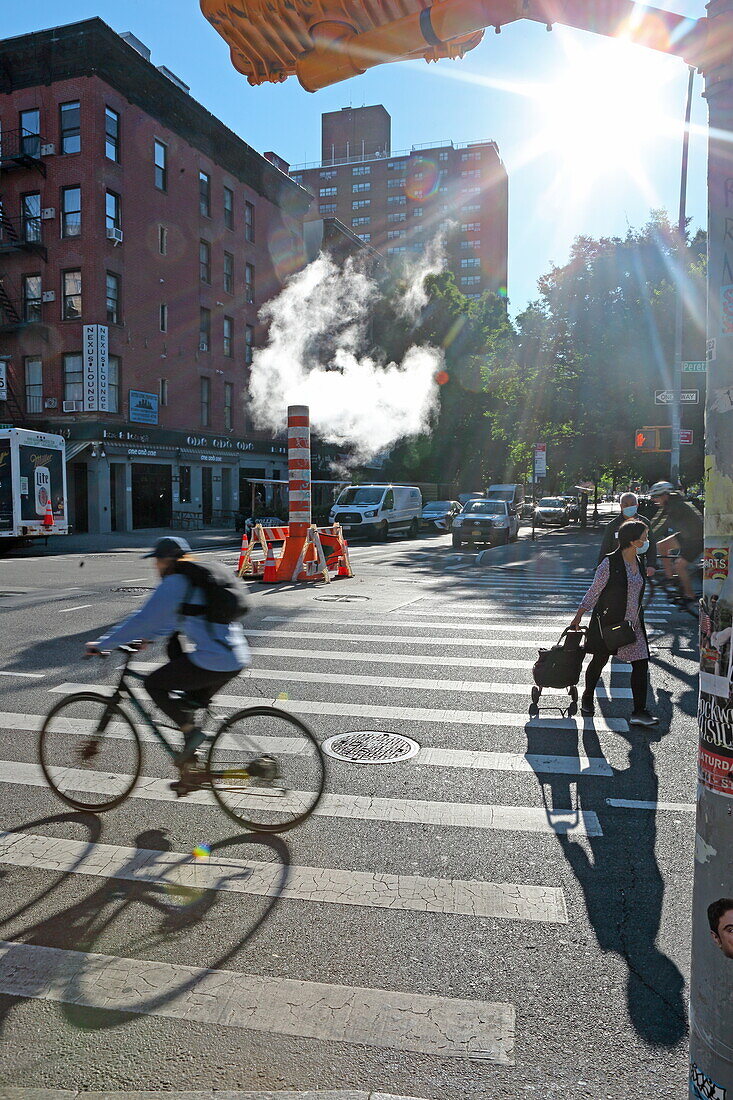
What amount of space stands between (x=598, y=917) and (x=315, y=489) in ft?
159

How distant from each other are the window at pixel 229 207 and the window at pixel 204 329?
→ 5474 mm

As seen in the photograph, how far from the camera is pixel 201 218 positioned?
136 ft

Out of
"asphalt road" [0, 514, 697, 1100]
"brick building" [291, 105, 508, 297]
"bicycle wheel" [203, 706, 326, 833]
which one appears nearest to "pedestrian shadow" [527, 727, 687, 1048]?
"asphalt road" [0, 514, 697, 1100]

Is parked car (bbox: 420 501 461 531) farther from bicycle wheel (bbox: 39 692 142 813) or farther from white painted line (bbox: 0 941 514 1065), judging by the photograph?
white painted line (bbox: 0 941 514 1065)

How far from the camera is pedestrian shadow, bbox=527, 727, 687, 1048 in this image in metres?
3.07

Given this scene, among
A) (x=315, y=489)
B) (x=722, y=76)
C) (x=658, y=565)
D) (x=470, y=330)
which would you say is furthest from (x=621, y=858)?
(x=470, y=330)

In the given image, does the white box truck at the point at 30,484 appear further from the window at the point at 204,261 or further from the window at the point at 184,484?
the window at the point at 204,261

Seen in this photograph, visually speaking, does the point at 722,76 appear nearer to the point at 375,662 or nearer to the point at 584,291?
the point at 375,662

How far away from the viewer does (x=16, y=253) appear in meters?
35.2

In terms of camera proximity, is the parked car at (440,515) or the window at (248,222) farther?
the window at (248,222)

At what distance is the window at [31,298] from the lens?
115ft

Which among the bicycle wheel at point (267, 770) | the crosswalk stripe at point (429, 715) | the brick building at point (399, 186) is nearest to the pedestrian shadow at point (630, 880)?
the crosswalk stripe at point (429, 715)

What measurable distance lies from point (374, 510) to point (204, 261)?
18.2 metres

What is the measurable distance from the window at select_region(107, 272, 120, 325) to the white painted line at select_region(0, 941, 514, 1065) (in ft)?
113
